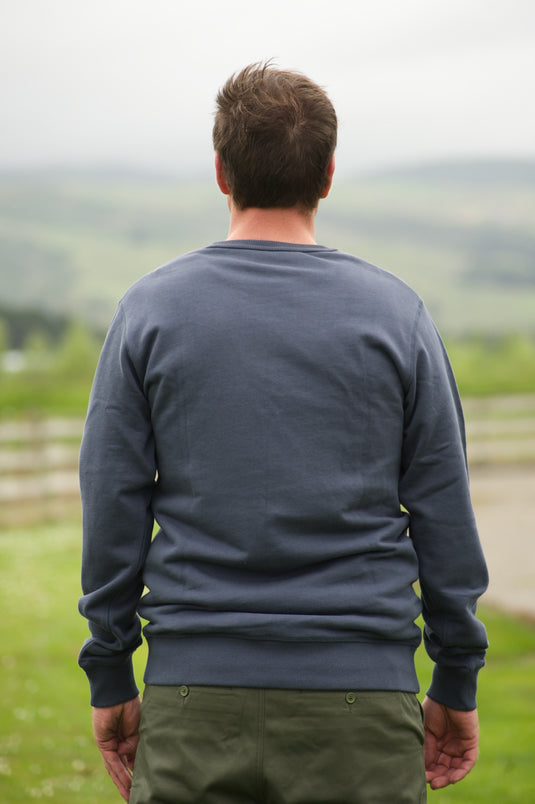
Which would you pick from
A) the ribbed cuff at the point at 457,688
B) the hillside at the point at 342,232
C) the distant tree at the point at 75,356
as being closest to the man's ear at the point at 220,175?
the ribbed cuff at the point at 457,688

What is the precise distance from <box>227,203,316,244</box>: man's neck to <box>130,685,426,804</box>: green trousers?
0.64 metres

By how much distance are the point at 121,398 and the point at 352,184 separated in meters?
28.4

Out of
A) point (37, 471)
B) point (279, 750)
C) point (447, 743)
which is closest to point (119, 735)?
point (279, 750)

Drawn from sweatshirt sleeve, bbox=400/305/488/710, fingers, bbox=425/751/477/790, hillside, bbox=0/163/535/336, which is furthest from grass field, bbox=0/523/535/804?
hillside, bbox=0/163/535/336

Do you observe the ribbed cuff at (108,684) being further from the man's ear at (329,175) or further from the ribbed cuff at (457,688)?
the man's ear at (329,175)

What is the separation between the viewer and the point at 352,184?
28.8 m

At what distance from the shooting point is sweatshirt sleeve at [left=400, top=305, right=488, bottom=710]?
1.34 metres

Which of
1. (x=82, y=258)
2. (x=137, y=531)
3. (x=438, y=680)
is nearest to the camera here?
(x=137, y=531)

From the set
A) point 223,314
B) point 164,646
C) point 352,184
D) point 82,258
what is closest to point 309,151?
point 223,314

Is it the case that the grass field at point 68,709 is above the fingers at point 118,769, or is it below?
below

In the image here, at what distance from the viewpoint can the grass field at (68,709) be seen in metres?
3.38

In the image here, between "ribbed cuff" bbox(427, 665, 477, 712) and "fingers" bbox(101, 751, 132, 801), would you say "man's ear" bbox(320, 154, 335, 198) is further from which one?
"fingers" bbox(101, 751, 132, 801)

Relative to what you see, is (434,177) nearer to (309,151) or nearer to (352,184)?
(352,184)

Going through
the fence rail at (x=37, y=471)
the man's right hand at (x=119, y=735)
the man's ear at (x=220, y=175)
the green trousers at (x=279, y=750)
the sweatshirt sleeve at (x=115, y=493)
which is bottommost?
the fence rail at (x=37, y=471)
